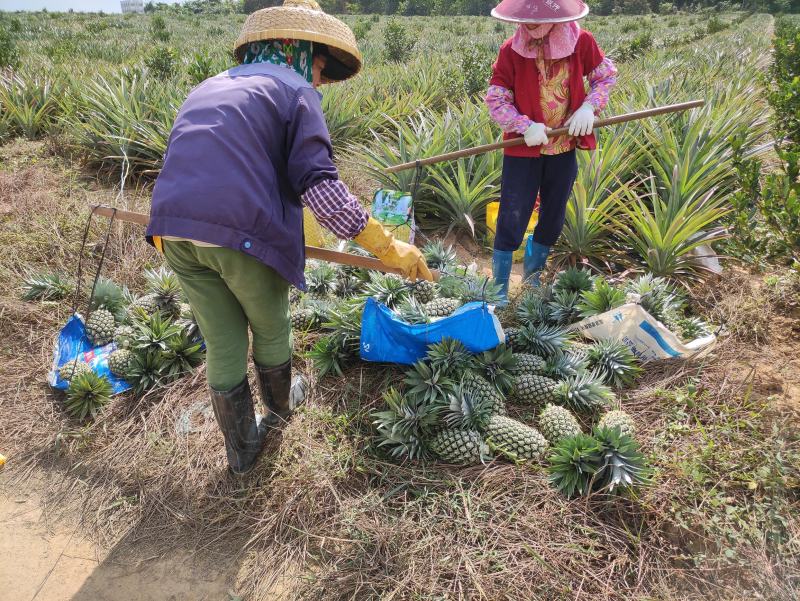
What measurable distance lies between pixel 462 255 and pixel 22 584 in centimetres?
314

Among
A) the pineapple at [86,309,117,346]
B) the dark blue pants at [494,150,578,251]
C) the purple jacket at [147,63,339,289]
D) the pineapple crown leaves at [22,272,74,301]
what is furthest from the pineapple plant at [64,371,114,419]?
the dark blue pants at [494,150,578,251]

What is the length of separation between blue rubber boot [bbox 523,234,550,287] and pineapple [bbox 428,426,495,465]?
4.26 ft

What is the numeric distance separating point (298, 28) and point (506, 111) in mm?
1186

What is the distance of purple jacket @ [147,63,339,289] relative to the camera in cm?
152

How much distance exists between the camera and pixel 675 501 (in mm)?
1820

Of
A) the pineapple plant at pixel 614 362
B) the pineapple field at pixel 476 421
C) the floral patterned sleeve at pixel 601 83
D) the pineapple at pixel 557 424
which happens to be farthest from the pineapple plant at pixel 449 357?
the floral patterned sleeve at pixel 601 83

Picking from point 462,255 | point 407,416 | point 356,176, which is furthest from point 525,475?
point 356,176

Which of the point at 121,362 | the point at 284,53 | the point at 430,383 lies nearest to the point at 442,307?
the point at 430,383

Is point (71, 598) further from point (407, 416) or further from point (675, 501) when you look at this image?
point (675, 501)

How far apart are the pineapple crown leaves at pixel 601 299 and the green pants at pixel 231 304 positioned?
1.55 meters

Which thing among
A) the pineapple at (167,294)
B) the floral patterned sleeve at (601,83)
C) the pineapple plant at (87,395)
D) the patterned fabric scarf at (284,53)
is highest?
the patterned fabric scarf at (284,53)

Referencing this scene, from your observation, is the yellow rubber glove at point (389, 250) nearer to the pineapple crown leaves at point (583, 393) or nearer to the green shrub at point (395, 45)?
the pineapple crown leaves at point (583, 393)

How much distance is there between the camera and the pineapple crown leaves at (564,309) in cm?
272

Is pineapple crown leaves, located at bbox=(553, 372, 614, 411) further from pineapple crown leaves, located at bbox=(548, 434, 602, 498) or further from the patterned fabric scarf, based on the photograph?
the patterned fabric scarf
